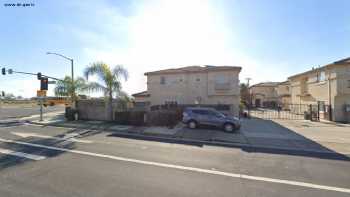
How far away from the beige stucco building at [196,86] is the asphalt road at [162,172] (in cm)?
1467

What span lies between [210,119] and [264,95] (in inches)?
1757

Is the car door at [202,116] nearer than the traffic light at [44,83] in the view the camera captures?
Yes

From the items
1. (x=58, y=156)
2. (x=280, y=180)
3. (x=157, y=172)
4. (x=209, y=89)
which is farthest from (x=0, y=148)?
(x=209, y=89)

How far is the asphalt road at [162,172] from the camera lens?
477 cm

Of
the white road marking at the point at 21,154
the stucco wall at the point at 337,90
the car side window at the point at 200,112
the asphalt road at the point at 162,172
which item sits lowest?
the asphalt road at the point at 162,172

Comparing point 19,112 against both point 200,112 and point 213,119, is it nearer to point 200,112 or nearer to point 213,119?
point 200,112

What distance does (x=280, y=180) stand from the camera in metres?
5.52

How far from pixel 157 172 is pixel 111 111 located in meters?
14.7

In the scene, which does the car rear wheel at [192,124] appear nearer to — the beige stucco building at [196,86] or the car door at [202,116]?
the car door at [202,116]

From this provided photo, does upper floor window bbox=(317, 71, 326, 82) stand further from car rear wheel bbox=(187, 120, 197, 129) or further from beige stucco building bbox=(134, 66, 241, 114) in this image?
car rear wheel bbox=(187, 120, 197, 129)

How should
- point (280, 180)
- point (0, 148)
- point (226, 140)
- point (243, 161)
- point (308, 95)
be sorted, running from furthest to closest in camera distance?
point (308, 95)
point (226, 140)
point (0, 148)
point (243, 161)
point (280, 180)

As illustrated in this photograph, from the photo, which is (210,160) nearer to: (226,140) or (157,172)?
(157,172)

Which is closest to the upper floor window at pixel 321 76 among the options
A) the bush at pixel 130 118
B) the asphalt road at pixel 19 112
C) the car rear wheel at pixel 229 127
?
the car rear wheel at pixel 229 127

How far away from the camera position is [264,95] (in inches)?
2111
